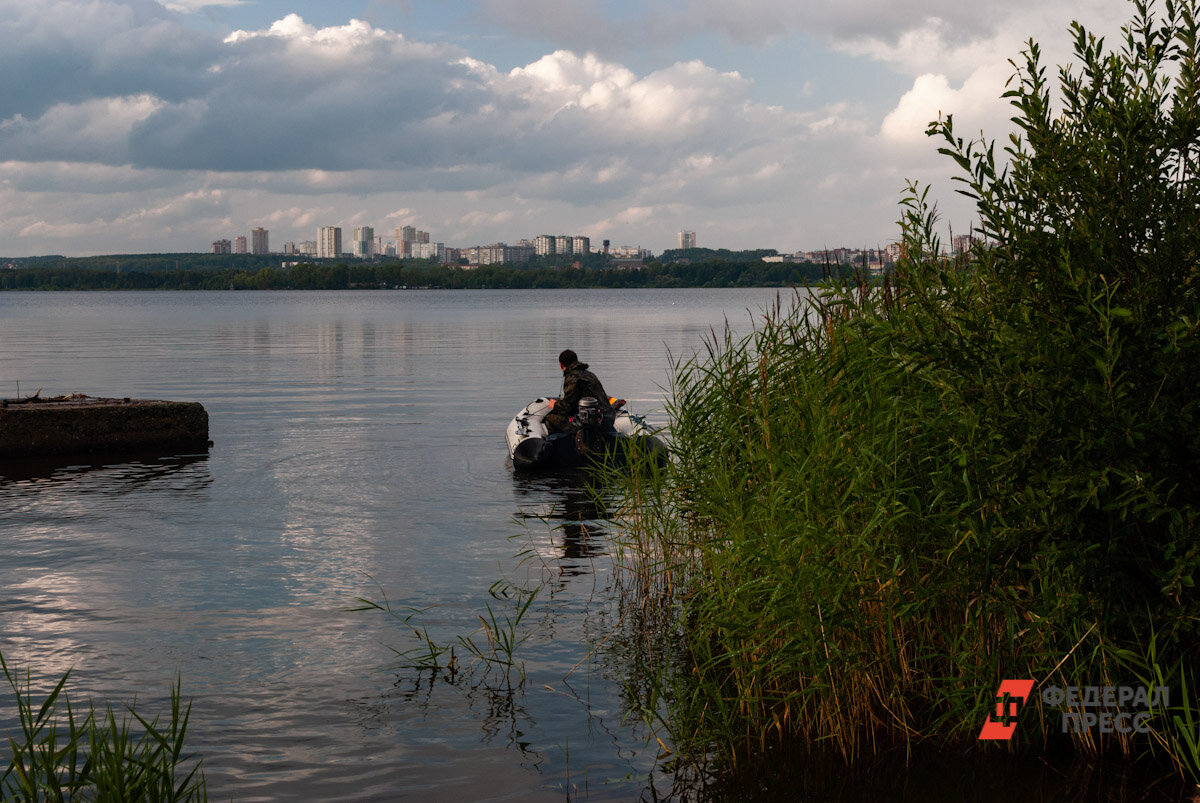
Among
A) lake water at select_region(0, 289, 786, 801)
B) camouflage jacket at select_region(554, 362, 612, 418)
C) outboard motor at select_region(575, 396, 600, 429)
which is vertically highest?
camouflage jacket at select_region(554, 362, 612, 418)

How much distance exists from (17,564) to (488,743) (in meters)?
6.68

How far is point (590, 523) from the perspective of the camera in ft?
43.2

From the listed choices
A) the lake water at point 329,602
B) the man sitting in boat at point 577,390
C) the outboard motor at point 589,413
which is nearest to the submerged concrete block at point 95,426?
the lake water at point 329,602

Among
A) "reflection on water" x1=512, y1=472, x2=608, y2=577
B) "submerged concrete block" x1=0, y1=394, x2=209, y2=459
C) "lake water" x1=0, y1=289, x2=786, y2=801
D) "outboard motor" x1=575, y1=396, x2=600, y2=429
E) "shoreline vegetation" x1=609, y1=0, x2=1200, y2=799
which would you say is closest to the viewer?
"shoreline vegetation" x1=609, y1=0, x2=1200, y2=799

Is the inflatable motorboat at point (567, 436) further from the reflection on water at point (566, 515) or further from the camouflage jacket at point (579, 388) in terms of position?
the reflection on water at point (566, 515)

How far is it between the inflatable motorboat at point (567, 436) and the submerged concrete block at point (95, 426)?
573 cm

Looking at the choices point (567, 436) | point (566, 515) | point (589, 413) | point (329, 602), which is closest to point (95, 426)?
point (567, 436)

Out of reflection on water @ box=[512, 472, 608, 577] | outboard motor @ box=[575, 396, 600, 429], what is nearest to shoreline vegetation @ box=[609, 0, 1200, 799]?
reflection on water @ box=[512, 472, 608, 577]

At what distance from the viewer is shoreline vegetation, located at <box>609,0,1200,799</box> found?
5.59 metres

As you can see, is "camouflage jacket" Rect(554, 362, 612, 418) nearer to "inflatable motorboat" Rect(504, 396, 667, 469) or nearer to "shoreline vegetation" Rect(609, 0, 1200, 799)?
"inflatable motorboat" Rect(504, 396, 667, 469)

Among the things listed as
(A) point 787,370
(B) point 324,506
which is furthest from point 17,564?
(A) point 787,370

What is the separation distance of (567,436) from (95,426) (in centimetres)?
766

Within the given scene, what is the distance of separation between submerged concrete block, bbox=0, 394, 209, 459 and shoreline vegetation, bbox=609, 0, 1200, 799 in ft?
44.8

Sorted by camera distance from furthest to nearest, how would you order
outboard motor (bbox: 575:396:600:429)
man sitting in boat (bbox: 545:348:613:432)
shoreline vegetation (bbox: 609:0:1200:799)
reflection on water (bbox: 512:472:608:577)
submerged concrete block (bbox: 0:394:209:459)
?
1. submerged concrete block (bbox: 0:394:209:459)
2. man sitting in boat (bbox: 545:348:613:432)
3. outboard motor (bbox: 575:396:600:429)
4. reflection on water (bbox: 512:472:608:577)
5. shoreline vegetation (bbox: 609:0:1200:799)
